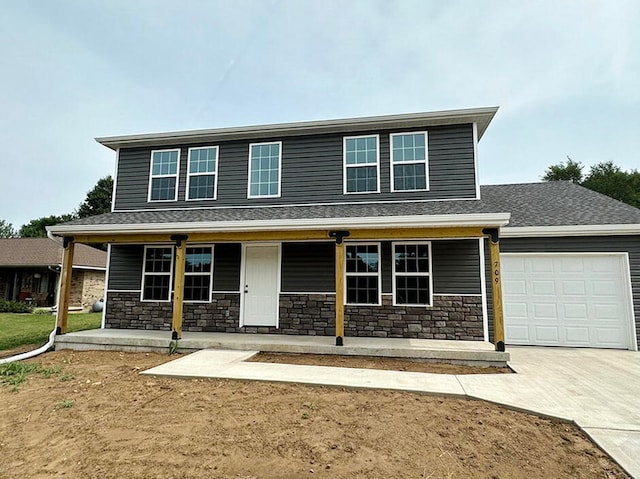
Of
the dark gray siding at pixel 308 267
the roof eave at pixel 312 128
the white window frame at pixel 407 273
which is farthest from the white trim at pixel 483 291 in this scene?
the dark gray siding at pixel 308 267

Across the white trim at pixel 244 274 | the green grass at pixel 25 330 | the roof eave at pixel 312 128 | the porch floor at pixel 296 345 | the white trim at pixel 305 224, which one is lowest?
the green grass at pixel 25 330

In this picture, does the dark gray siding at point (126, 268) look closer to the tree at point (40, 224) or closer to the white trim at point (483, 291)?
the white trim at point (483, 291)

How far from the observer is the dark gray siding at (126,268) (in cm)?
871

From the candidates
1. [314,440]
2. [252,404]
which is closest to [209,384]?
[252,404]

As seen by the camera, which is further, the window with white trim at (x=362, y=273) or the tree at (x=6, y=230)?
the tree at (x=6, y=230)

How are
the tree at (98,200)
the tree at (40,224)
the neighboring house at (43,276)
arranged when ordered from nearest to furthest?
the neighboring house at (43,276) < the tree at (98,200) < the tree at (40,224)

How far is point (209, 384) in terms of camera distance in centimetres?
482

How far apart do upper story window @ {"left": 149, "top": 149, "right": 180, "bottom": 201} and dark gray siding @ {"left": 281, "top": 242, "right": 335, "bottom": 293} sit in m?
3.56

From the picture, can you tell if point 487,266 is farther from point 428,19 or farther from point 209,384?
point 428,19

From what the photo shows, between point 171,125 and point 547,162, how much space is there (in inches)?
1051

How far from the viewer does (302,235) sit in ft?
22.1

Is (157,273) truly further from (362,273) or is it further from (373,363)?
(373,363)

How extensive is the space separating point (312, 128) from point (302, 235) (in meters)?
3.01

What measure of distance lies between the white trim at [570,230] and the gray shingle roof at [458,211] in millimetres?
131
